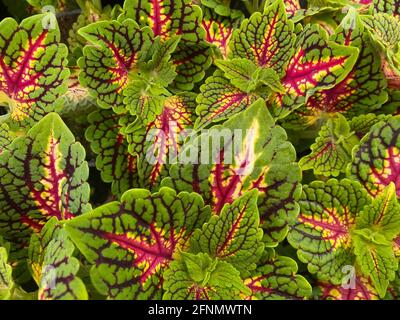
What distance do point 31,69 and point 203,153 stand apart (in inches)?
10.9

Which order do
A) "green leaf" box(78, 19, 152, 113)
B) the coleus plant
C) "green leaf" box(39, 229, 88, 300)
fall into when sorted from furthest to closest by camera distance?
"green leaf" box(78, 19, 152, 113)
the coleus plant
"green leaf" box(39, 229, 88, 300)

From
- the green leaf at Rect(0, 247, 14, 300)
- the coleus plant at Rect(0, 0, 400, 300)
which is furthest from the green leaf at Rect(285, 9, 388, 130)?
the green leaf at Rect(0, 247, 14, 300)

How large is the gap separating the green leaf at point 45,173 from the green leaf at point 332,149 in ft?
1.12

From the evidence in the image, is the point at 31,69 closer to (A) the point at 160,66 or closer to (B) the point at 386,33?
(A) the point at 160,66

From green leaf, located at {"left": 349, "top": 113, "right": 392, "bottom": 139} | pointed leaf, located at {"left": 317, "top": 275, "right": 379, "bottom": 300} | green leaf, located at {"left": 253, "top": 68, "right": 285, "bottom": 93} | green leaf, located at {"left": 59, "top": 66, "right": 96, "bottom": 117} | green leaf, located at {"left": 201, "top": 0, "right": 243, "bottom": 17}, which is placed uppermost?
green leaf, located at {"left": 201, "top": 0, "right": 243, "bottom": 17}

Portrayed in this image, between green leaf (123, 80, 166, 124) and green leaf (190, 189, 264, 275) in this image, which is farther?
green leaf (123, 80, 166, 124)

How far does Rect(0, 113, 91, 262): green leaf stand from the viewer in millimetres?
704

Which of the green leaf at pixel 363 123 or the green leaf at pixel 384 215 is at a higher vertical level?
the green leaf at pixel 363 123

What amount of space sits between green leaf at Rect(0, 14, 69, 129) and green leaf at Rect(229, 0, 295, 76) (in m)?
0.26

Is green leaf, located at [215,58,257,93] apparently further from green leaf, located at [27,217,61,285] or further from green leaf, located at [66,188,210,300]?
green leaf, located at [27,217,61,285]

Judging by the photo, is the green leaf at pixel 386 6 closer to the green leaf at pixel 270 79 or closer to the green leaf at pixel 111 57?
the green leaf at pixel 270 79

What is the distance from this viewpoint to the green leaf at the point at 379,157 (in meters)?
0.80

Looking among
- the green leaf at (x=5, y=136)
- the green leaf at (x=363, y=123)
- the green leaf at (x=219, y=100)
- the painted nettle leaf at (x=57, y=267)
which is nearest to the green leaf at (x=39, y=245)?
the painted nettle leaf at (x=57, y=267)

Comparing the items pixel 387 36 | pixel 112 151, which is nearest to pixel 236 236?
pixel 112 151
